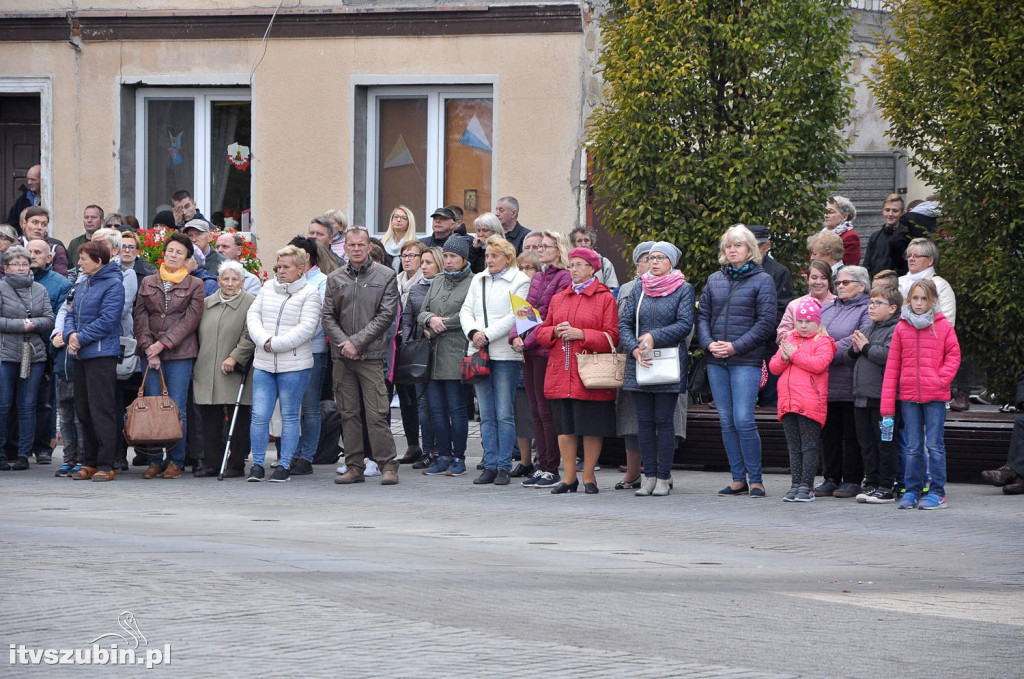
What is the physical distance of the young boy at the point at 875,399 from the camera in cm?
1201

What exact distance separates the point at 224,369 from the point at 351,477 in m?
1.46

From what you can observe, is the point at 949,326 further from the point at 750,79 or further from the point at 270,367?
the point at 270,367

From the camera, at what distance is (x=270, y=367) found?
1315 centimetres

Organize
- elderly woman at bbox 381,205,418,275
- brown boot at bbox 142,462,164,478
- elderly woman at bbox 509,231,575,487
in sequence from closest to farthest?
elderly woman at bbox 509,231,575,487 → brown boot at bbox 142,462,164,478 → elderly woman at bbox 381,205,418,275

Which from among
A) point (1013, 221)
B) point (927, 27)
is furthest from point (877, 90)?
point (1013, 221)

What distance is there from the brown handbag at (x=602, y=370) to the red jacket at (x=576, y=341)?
8 cm

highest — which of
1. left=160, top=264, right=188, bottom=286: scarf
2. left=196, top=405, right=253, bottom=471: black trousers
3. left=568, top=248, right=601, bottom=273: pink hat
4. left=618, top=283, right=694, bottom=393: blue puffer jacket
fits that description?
left=568, top=248, right=601, bottom=273: pink hat

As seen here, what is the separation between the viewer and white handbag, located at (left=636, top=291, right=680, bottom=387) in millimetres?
12000

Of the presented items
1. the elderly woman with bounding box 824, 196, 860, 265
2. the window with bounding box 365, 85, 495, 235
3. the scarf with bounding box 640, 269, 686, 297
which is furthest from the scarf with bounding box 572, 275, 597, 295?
the window with bounding box 365, 85, 495, 235

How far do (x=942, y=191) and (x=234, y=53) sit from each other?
33.4 ft

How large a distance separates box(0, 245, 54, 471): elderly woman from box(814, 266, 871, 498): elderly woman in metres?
7.06

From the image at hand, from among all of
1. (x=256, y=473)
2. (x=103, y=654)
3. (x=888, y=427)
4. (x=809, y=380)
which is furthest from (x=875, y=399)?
(x=103, y=654)

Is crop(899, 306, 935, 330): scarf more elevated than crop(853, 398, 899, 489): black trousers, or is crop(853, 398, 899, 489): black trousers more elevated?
crop(899, 306, 935, 330): scarf

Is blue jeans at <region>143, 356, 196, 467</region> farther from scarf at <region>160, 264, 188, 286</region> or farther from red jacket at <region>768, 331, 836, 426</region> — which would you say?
red jacket at <region>768, 331, 836, 426</region>
